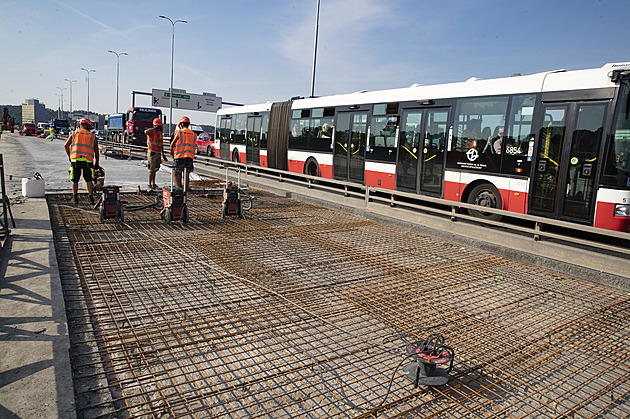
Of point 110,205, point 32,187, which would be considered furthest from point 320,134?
point 32,187

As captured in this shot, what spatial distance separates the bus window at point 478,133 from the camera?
1053 centimetres

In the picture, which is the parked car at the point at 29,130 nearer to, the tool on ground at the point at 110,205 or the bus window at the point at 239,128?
the bus window at the point at 239,128

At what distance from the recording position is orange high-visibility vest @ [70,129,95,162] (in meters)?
9.80

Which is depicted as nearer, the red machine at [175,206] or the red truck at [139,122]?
the red machine at [175,206]

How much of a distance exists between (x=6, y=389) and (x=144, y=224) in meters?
6.50

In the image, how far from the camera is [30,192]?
10.7 metres

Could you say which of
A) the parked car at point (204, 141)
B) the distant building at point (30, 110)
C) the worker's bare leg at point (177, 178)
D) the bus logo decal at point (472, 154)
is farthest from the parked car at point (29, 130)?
the distant building at point (30, 110)

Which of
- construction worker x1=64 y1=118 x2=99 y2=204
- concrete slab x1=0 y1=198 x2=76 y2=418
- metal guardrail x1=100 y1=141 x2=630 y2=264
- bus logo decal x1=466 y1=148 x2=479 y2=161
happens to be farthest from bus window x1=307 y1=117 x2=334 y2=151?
concrete slab x1=0 y1=198 x2=76 y2=418

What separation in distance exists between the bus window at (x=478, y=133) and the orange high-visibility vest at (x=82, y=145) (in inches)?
359

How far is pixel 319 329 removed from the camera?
472 cm

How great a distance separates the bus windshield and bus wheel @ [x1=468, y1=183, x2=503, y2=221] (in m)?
2.48

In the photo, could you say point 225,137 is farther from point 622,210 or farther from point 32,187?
point 622,210

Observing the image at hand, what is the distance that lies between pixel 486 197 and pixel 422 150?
101 inches

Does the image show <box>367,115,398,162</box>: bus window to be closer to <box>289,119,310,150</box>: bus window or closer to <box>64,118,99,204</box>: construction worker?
<box>289,119,310,150</box>: bus window
